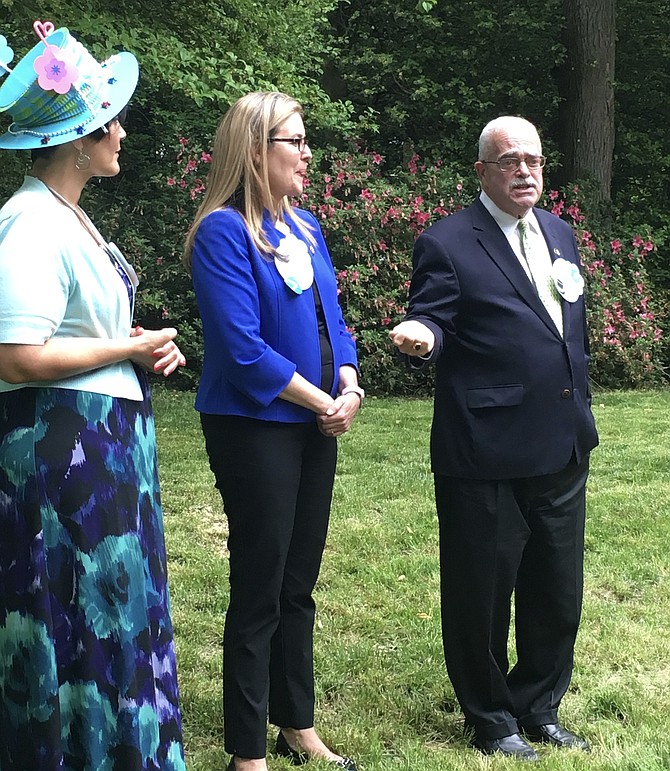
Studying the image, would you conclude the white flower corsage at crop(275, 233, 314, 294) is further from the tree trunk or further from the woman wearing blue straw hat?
the tree trunk

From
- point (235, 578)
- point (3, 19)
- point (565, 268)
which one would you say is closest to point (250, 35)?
point (3, 19)

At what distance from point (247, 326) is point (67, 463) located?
2.39 ft

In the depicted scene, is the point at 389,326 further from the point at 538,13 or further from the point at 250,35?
the point at 538,13

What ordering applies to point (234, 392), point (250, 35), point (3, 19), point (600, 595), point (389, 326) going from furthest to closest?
point (389, 326), point (250, 35), point (3, 19), point (600, 595), point (234, 392)

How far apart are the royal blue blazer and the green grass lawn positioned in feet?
3.98

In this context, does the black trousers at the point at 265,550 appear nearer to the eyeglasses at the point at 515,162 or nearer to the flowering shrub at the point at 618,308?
the eyeglasses at the point at 515,162

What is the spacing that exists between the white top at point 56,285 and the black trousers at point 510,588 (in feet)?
4.37

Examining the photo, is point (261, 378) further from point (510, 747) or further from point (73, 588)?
point (510, 747)

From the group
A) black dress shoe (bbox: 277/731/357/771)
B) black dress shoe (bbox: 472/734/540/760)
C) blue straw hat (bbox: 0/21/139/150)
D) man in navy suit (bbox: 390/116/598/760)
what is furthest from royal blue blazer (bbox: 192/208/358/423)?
black dress shoe (bbox: 472/734/540/760)

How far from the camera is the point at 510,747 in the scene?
322 cm

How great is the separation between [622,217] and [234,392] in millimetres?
13002

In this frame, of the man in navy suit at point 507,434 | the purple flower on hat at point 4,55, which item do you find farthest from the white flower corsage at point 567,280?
the purple flower on hat at point 4,55

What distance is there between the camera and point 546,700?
3.37m

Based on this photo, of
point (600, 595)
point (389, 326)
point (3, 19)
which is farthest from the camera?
point (389, 326)
